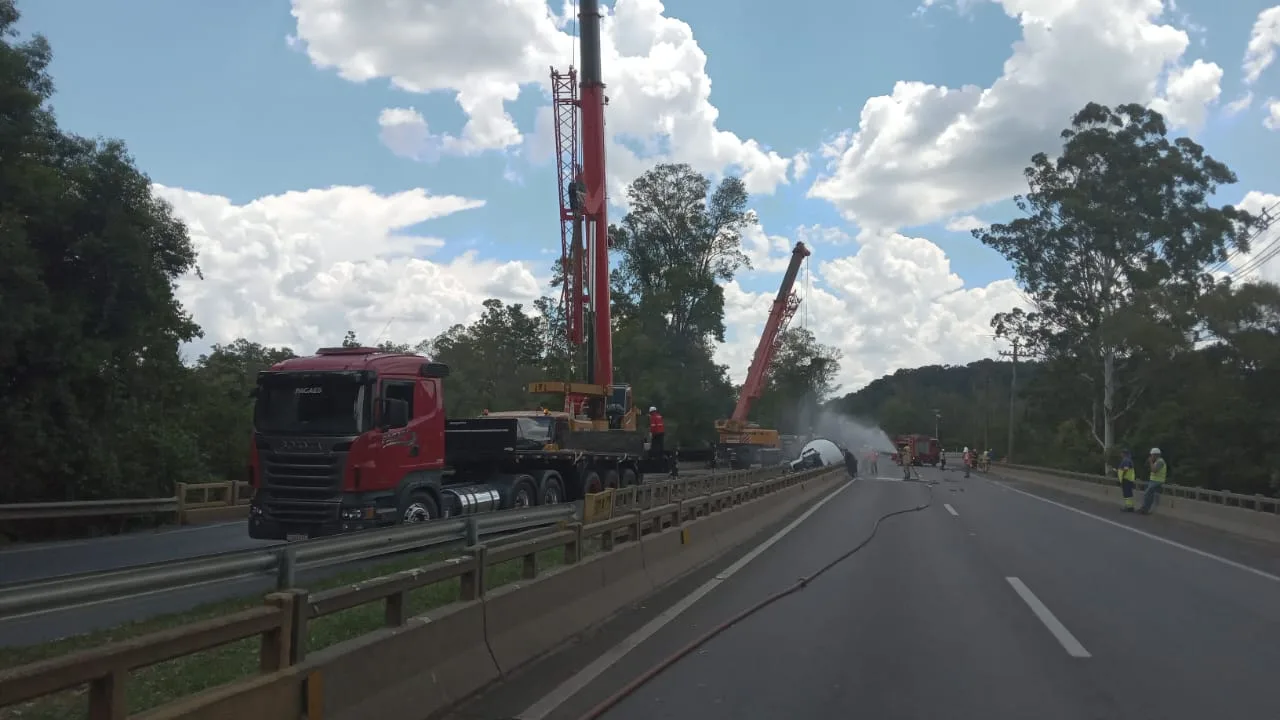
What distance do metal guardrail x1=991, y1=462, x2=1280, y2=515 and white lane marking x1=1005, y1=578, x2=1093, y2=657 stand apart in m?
10.8

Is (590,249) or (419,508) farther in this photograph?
(590,249)

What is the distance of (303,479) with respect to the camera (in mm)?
14766

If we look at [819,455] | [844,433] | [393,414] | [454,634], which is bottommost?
[454,634]

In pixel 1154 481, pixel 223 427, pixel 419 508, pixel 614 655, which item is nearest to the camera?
pixel 614 655

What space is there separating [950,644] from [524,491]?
41.3ft

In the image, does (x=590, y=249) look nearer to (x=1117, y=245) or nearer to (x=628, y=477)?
(x=628, y=477)

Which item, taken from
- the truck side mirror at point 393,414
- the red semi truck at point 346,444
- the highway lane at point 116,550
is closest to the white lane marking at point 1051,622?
the red semi truck at point 346,444

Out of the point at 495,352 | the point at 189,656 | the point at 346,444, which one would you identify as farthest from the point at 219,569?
the point at 495,352

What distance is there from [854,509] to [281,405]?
55.2 feet

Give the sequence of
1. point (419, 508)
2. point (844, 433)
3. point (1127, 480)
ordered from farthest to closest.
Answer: point (844, 433) → point (1127, 480) → point (419, 508)

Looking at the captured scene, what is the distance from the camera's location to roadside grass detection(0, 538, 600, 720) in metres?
6.40

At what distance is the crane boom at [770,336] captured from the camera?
49.9m

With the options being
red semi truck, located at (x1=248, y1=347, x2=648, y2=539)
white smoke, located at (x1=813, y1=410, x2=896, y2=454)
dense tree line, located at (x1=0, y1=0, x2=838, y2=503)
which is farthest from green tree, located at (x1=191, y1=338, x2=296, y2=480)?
white smoke, located at (x1=813, y1=410, x2=896, y2=454)

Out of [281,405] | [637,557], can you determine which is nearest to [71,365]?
[281,405]
